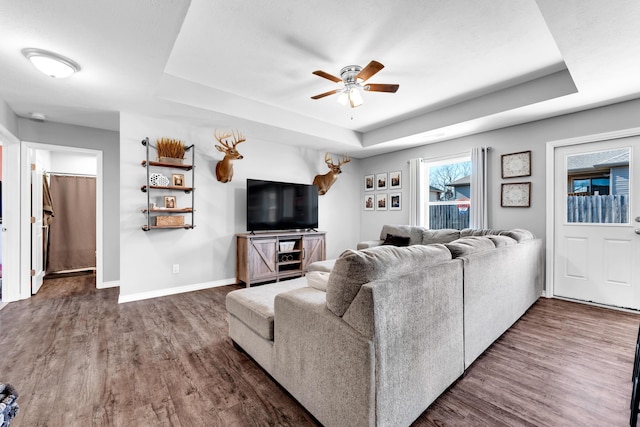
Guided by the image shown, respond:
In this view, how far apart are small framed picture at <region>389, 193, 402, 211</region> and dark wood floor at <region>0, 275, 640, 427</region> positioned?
2903 mm

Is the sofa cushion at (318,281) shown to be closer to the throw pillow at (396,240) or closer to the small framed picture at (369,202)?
the throw pillow at (396,240)

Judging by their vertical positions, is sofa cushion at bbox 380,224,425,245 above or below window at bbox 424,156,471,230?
below

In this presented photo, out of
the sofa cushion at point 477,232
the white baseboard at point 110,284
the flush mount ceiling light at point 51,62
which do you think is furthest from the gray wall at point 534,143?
the white baseboard at point 110,284

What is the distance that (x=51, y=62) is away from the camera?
7.44 ft

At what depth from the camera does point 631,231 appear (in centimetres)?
326

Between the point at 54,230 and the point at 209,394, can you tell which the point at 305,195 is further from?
the point at 54,230

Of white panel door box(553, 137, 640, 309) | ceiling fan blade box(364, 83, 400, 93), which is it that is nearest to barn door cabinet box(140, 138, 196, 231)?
ceiling fan blade box(364, 83, 400, 93)

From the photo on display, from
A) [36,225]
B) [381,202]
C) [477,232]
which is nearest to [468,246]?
[477,232]

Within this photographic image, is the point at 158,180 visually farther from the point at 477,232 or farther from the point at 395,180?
the point at 477,232

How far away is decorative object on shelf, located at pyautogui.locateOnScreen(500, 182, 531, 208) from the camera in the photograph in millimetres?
3973

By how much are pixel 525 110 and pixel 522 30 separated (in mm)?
1394

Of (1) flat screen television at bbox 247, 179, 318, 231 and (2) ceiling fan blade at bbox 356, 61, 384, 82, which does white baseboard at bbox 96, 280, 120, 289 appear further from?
(2) ceiling fan blade at bbox 356, 61, 384, 82

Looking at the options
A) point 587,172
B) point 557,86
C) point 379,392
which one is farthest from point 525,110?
point 379,392

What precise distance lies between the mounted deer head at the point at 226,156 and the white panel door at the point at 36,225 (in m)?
2.46
